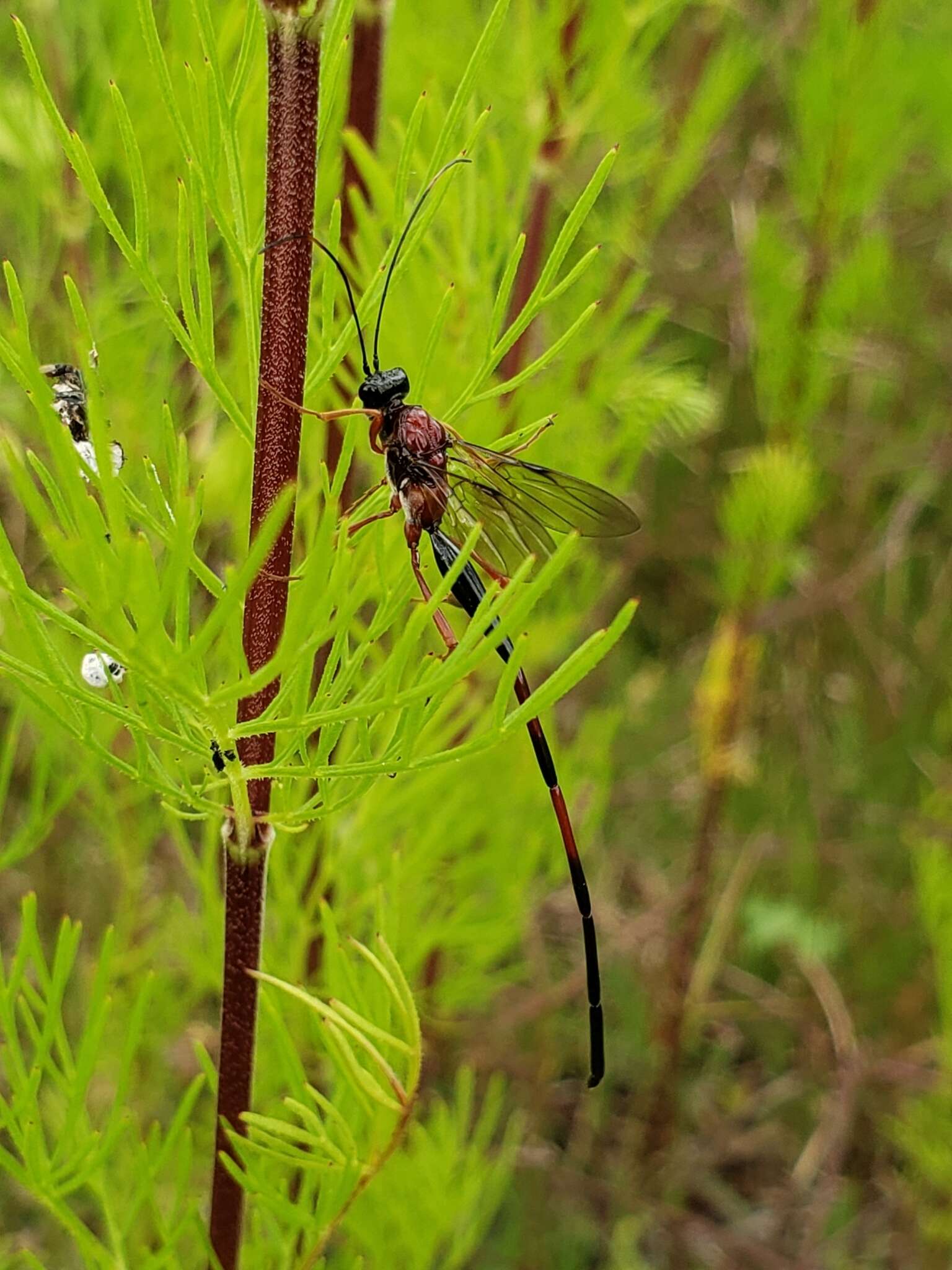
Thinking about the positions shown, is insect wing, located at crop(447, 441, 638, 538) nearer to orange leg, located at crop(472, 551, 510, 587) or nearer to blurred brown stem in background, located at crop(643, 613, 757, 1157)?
orange leg, located at crop(472, 551, 510, 587)

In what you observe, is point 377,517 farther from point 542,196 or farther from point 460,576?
point 542,196

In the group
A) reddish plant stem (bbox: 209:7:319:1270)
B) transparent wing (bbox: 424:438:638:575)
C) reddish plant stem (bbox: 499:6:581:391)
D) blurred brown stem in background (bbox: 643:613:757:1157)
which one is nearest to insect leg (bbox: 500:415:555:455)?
transparent wing (bbox: 424:438:638:575)

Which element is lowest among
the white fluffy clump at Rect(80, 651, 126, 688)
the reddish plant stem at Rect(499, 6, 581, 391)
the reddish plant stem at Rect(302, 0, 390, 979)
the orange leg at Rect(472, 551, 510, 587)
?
the white fluffy clump at Rect(80, 651, 126, 688)

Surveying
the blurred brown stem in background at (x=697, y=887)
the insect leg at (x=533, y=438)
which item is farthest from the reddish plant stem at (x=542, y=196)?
the blurred brown stem in background at (x=697, y=887)

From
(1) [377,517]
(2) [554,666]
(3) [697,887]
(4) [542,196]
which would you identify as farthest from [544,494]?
(2) [554,666]

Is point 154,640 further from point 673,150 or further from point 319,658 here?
point 673,150

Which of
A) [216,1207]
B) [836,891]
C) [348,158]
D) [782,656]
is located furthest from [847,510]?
[216,1207]

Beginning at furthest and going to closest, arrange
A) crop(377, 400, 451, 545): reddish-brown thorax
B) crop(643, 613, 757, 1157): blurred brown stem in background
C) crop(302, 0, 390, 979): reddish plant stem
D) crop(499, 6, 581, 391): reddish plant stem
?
crop(643, 613, 757, 1157): blurred brown stem in background < crop(499, 6, 581, 391): reddish plant stem < crop(302, 0, 390, 979): reddish plant stem < crop(377, 400, 451, 545): reddish-brown thorax
